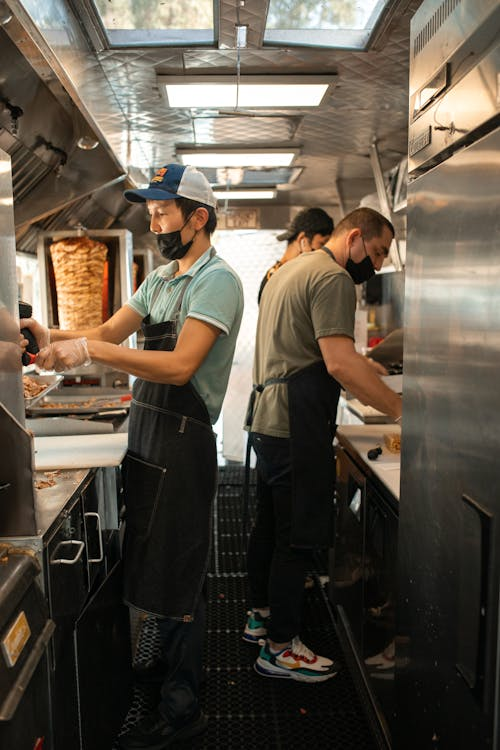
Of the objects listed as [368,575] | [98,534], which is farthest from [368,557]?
[98,534]

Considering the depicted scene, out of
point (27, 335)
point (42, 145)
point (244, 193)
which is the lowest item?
point (27, 335)

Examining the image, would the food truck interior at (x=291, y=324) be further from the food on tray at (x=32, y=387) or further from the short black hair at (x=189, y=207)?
the short black hair at (x=189, y=207)

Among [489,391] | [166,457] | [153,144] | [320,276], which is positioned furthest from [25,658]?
[153,144]

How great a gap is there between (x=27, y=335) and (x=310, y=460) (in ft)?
3.97

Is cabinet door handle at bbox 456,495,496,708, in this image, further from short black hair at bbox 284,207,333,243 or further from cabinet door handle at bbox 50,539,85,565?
short black hair at bbox 284,207,333,243

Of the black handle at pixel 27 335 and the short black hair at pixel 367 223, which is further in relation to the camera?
the short black hair at pixel 367 223

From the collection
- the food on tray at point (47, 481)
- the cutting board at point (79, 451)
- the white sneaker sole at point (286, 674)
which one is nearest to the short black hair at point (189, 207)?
the cutting board at point (79, 451)

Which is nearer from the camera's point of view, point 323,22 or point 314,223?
point 323,22

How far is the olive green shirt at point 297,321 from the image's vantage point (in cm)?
244

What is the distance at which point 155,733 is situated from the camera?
2.10 m

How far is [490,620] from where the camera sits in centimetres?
116

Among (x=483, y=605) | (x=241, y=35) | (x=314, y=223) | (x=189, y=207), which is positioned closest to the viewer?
(x=483, y=605)

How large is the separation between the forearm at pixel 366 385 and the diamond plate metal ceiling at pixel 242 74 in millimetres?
1218

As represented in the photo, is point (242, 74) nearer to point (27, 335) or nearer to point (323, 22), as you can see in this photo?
point (323, 22)
